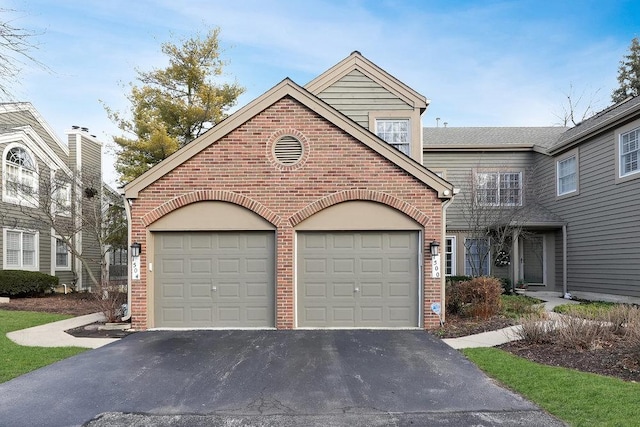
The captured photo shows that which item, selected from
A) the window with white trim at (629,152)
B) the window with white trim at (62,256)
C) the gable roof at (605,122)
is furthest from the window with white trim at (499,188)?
the window with white trim at (62,256)

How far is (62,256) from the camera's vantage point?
2156cm

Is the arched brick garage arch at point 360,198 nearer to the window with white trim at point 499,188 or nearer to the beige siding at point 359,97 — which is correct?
the beige siding at point 359,97

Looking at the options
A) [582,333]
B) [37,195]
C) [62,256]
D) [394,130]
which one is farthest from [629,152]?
[62,256]

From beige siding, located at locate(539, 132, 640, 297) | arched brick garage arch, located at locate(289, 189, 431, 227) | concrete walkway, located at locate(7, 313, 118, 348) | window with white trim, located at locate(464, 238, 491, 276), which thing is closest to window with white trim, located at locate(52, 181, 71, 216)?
concrete walkway, located at locate(7, 313, 118, 348)

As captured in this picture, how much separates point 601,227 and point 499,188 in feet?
13.1

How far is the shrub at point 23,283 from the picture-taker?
1648 centimetres

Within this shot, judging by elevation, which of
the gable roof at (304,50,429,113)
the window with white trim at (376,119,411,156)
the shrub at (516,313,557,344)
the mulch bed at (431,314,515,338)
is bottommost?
the mulch bed at (431,314,515,338)

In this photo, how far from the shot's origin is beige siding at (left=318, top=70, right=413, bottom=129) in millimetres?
15047

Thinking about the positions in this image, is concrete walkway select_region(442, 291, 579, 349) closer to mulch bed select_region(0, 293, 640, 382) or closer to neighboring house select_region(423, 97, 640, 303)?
mulch bed select_region(0, 293, 640, 382)

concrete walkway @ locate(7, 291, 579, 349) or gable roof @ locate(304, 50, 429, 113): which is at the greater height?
gable roof @ locate(304, 50, 429, 113)

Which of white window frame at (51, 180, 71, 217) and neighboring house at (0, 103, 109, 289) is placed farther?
white window frame at (51, 180, 71, 217)

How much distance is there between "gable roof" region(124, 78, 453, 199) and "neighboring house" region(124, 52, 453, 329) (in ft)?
0.08

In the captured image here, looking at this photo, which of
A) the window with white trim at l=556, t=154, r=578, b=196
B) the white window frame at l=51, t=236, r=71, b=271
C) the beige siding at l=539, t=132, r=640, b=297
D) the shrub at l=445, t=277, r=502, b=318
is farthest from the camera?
the white window frame at l=51, t=236, r=71, b=271

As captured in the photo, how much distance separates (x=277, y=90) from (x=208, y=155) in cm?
219
